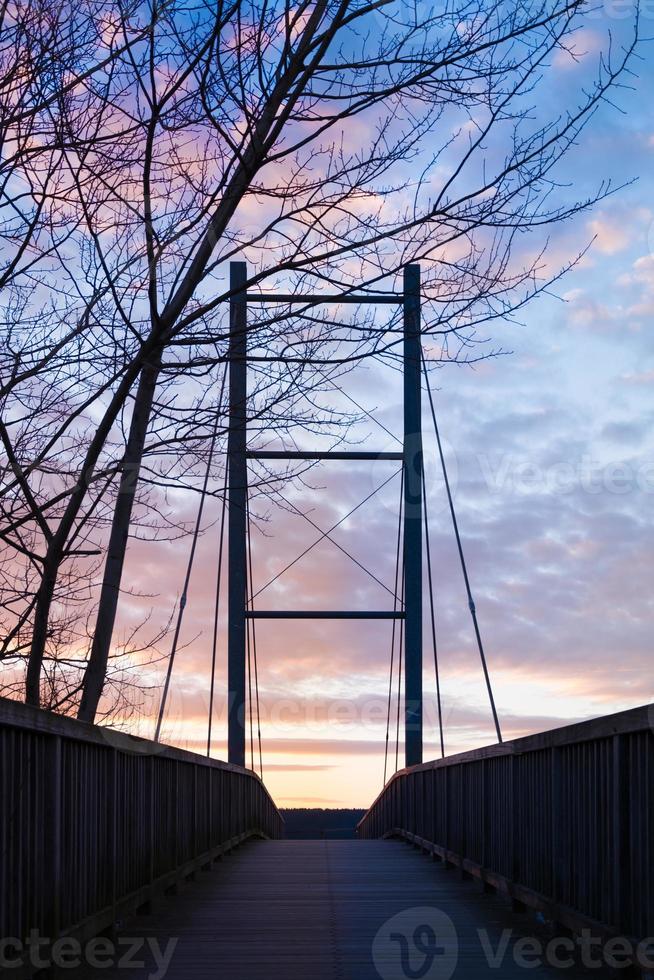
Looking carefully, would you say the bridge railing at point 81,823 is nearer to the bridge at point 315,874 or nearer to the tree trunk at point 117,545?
the bridge at point 315,874

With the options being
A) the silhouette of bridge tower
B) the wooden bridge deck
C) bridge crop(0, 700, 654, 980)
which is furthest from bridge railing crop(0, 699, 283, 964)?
the silhouette of bridge tower

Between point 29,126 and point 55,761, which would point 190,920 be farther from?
point 29,126

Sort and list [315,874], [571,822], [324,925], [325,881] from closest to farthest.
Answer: [571,822]
[324,925]
[325,881]
[315,874]

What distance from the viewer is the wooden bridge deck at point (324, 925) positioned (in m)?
Answer: 5.24

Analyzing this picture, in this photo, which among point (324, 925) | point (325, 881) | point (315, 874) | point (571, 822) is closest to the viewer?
point (571, 822)

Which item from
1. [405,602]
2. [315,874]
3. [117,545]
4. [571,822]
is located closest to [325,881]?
[315,874]

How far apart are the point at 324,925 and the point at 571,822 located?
5.28 ft

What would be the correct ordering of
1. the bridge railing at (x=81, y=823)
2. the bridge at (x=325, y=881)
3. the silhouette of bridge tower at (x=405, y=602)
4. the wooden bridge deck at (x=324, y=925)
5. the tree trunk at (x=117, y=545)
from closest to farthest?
1. the bridge railing at (x=81, y=823)
2. the bridge at (x=325, y=881)
3. the wooden bridge deck at (x=324, y=925)
4. the tree trunk at (x=117, y=545)
5. the silhouette of bridge tower at (x=405, y=602)

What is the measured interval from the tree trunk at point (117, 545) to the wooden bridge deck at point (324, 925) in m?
1.29

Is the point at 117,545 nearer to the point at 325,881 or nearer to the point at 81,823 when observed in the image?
the point at 81,823

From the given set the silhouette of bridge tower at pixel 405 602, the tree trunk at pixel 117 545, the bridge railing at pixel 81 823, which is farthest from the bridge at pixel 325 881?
the silhouette of bridge tower at pixel 405 602

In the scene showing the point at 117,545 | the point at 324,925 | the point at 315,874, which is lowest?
the point at 315,874

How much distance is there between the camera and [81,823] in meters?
5.38

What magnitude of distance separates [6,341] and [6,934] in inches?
147
